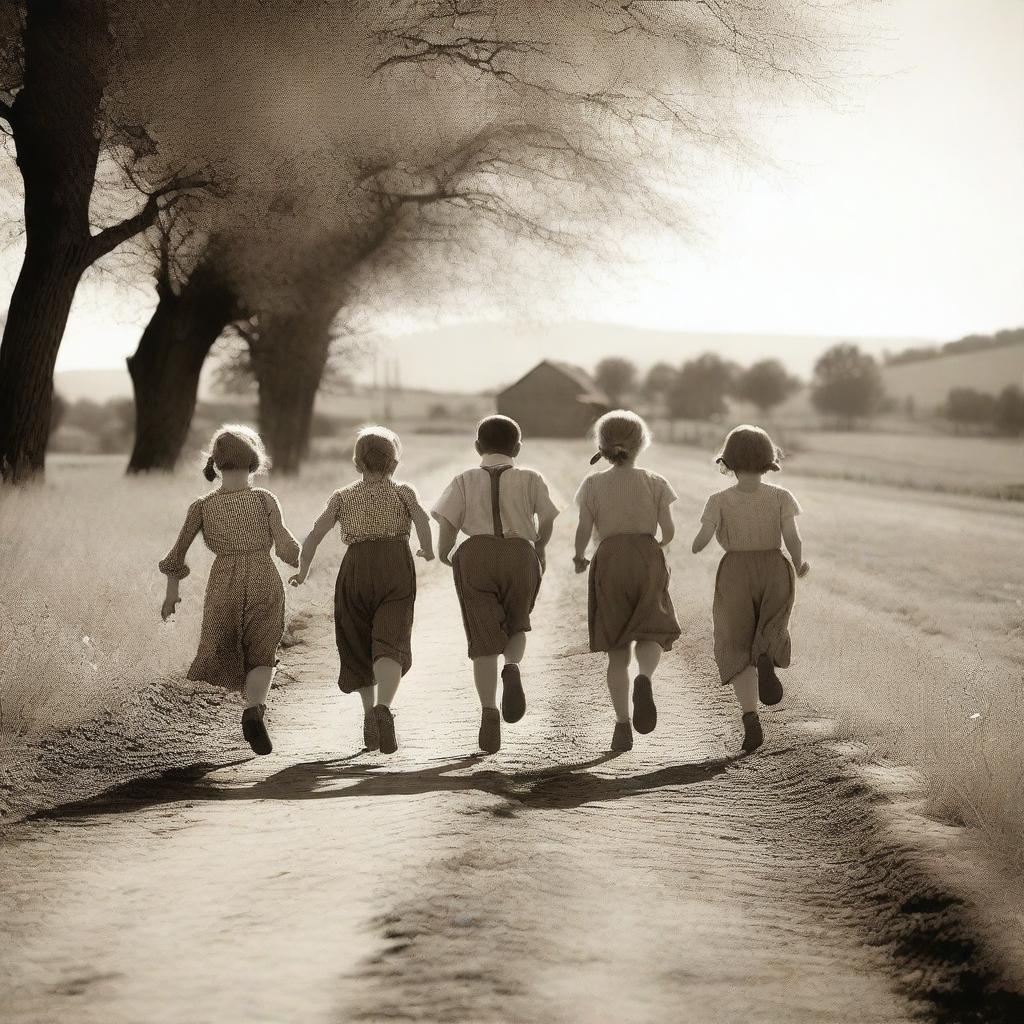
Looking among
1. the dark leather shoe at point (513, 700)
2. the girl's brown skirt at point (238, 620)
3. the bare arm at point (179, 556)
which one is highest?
the bare arm at point (179, 556)

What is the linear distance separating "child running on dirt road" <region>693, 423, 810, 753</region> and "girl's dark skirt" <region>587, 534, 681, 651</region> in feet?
0.96

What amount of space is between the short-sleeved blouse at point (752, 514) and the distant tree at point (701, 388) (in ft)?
337

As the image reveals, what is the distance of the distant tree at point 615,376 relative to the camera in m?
121

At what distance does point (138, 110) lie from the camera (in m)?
12.6

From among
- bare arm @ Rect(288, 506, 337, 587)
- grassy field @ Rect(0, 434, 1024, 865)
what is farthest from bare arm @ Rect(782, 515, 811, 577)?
bare arm @ Rect(288, 506, 337, 587)

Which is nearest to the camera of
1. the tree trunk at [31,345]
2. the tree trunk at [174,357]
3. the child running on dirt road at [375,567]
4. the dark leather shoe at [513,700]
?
the dark leather shoe at [513,700]

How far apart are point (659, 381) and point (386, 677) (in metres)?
117

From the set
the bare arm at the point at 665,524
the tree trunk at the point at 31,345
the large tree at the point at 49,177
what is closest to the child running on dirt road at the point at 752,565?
the bare arm at the point at 665,524

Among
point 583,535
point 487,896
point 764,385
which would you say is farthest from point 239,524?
point 764,385

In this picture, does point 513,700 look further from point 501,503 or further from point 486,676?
point 501,503

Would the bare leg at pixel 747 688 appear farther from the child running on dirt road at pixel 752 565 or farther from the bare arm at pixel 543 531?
the bare arm at pixel 543 531

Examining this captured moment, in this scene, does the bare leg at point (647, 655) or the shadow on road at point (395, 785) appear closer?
the shadow on road at point (395, 785)

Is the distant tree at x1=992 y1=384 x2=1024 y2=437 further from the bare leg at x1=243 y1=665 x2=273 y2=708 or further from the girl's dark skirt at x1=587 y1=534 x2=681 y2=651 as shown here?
the bare leg at x1=243 y1=665 x2=273 y2=708

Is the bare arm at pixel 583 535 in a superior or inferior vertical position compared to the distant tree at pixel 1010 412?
inferior
